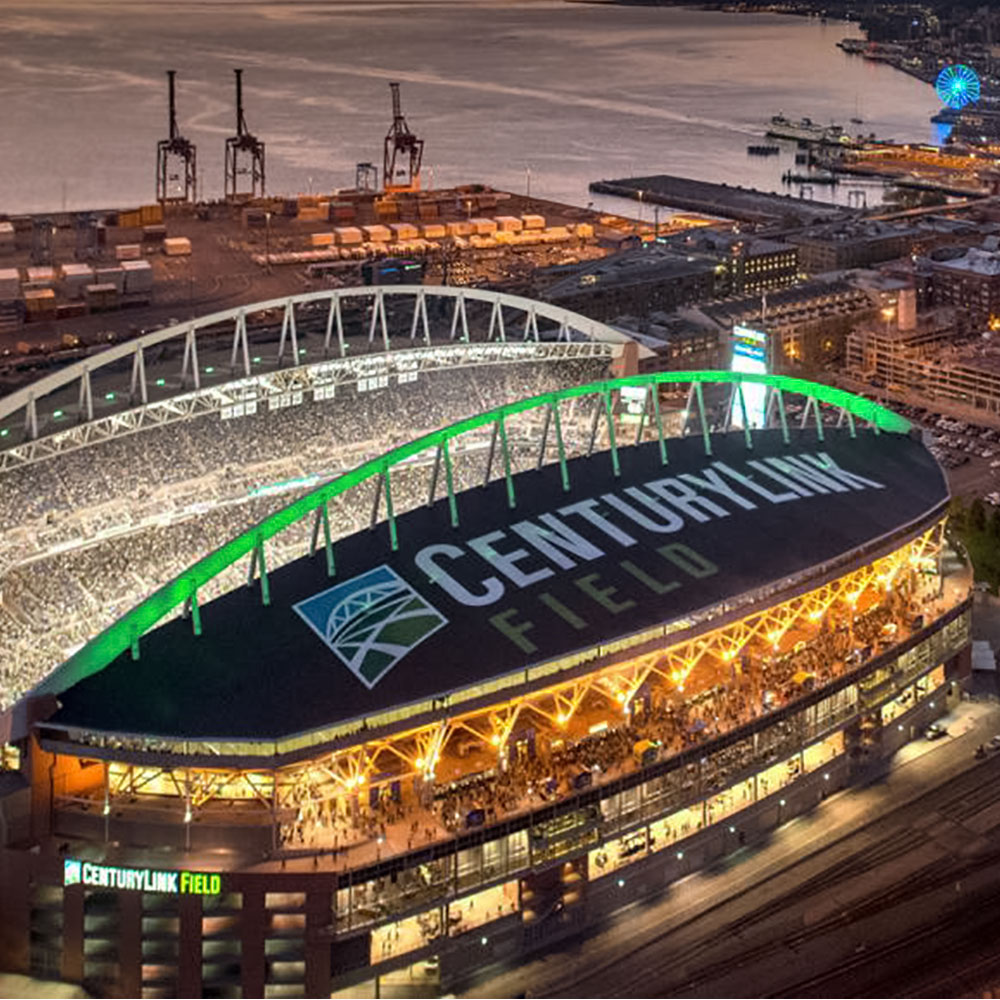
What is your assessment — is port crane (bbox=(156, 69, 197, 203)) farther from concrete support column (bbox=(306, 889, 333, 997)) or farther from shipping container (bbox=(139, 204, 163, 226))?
concrete support column (bbox=(306, 889, 333, 997))

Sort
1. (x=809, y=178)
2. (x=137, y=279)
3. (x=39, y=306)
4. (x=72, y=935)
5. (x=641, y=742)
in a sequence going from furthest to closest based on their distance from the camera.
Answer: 1. (x=809, y=178)
2. (x=137, y=279)
3. (x=39, y=306)
4. (x=641, y=742)
5. (x=72, y=935)

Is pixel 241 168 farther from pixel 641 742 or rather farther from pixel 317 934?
pixel 317 934

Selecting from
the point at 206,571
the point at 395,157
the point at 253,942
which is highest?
the point at 206,571

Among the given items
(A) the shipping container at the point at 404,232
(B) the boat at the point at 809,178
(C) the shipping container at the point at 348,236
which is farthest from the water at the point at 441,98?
(C) the shipping container at the point at 348,236

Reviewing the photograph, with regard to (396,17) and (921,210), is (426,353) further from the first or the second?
(396,17)

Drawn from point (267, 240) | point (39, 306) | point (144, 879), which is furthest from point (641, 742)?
point (267, 240)

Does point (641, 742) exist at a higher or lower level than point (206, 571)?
lower

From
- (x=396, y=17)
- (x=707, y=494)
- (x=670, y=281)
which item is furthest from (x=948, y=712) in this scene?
(x=396, y=17)
